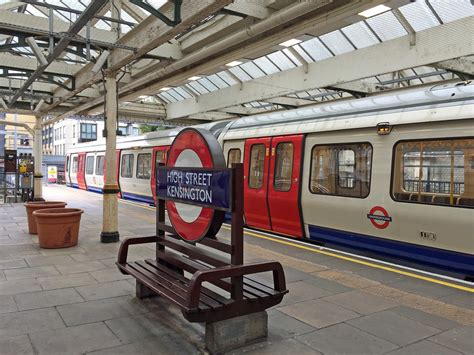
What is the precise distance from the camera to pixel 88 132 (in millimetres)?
62156

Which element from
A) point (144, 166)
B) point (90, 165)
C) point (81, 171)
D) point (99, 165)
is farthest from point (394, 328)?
point (81, 171)

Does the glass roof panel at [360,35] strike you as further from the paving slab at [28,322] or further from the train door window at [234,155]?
the paving slab at [28,322]

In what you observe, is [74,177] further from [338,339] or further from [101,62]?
[338,339]

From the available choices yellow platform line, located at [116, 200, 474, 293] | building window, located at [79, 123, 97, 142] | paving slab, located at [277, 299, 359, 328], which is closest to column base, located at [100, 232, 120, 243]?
yellow platform line, located at [116, 200, 474, 293]

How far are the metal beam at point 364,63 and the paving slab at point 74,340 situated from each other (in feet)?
30.2

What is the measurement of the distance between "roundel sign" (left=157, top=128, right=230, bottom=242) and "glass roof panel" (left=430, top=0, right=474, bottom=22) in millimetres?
7525

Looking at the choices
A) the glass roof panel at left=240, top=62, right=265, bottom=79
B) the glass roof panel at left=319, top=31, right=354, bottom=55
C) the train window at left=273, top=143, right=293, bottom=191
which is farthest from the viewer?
the glass roof panel at left=240, top=62, right=265, bottom=79

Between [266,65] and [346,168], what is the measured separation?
27.5 ft

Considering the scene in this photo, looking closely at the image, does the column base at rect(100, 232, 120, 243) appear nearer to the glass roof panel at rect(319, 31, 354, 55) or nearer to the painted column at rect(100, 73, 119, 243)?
the painted column at rect(100, 73, 119, 243)

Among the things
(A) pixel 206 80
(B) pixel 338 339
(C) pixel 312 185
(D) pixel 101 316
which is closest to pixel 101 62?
(C) pixel 312 185

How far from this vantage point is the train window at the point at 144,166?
15445 mm

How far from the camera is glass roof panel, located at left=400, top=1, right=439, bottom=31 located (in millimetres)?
9500

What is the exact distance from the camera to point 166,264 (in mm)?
4688

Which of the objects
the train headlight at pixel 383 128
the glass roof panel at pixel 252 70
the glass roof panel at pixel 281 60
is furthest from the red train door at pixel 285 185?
the glass roof panel at pixel 252 70
